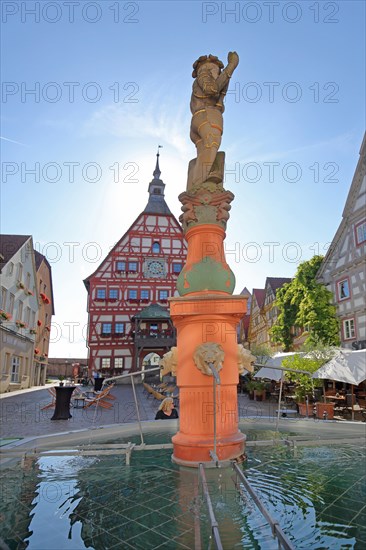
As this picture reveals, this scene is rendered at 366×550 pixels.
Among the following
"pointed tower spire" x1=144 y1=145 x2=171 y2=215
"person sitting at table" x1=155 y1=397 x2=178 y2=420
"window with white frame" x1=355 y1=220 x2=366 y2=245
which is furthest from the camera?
"pointed tower spire" x1=144 y1=145 x2=171 y2=215

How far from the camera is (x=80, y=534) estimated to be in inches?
101

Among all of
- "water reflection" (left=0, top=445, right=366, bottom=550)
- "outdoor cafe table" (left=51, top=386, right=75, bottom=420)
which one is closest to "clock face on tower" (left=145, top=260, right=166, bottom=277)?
"outdoor cafe table" (left=51, top=386, right=75, bottom=420)

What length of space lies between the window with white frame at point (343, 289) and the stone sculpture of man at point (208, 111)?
1699 centimetres

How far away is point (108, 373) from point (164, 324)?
6.84m

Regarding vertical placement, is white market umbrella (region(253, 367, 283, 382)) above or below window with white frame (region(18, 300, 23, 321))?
below

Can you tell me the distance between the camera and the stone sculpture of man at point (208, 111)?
5.33 meters

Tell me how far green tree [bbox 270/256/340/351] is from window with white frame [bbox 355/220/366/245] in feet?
12.2

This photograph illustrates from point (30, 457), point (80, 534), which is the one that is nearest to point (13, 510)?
point (80, 534)

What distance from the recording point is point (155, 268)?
37.0m

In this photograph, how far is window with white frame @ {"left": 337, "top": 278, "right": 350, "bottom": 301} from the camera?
65.5 ft

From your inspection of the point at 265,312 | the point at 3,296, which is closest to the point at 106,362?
the point at 3,296

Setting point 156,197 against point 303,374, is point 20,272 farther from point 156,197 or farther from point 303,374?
point 156,197

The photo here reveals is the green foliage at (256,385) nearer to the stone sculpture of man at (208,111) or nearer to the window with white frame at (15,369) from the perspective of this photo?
the stone sculpture of man at (208,111)

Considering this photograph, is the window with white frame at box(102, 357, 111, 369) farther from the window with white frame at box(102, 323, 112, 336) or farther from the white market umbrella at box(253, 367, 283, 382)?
the white market umbrella at box(253, 367, 283, 382)
